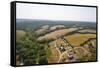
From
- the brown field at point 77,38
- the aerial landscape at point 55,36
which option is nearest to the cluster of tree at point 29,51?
the aerial landscape at point 55,36

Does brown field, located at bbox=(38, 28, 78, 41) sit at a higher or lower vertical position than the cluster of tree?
higher

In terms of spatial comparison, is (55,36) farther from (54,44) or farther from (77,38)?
(77,38)

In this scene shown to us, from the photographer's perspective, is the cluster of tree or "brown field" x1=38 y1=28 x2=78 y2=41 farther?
"brown field" x1=38 y1=28 x2=78 y2=41

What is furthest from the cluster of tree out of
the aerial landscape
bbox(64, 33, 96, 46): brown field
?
bbox(64, 33, 96, 46): brown field

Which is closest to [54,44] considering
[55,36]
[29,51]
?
[55,36]

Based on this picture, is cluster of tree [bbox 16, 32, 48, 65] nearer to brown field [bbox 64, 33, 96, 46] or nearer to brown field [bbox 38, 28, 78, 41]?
brown field [bbox 38, 28, 78, 41]

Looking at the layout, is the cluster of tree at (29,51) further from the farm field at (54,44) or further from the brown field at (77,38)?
the brown field at (77,38)
